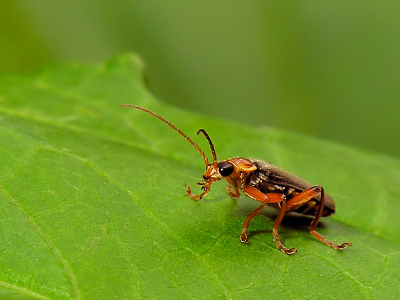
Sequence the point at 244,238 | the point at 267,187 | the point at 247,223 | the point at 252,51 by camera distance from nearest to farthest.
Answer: the point at 244,238 < the point at 247,223 < the point at 267,187 < the point at 252,51

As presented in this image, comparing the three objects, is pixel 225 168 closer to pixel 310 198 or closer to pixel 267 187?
pixel 267 187

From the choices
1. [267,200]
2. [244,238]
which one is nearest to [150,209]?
[244,238]

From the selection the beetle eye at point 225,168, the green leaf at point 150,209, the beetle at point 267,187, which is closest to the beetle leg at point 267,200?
the beetle at point 267,187

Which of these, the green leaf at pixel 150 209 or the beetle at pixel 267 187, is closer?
the green leaf at pixel 150 209

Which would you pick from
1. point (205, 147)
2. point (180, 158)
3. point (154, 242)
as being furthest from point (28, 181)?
point (205, 147)

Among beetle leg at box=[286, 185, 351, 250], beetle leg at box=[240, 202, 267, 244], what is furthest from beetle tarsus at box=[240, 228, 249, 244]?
beetle leg at box=[286, 185, 351, 250]

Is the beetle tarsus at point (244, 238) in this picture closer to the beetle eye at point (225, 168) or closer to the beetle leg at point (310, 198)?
the beetle eye at point (225, 168)
